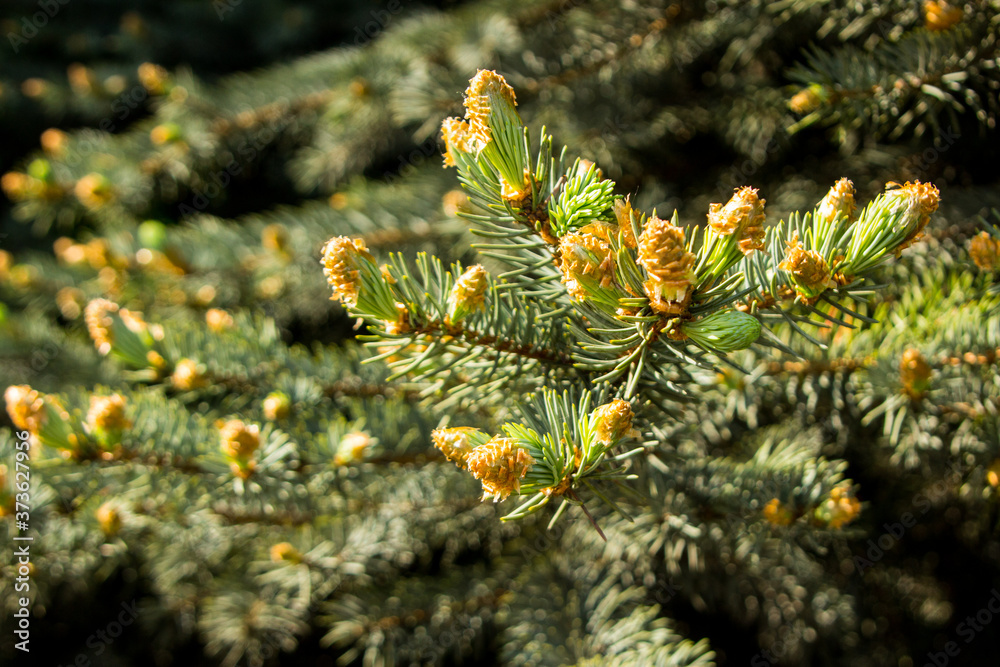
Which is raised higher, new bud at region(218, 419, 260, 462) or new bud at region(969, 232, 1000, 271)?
new bud at region(969, 232, 1000, 271)

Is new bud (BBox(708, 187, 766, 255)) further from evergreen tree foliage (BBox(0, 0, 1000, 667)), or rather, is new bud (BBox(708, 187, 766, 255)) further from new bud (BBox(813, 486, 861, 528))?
new bud (BBox(813, 486, 861, 528))

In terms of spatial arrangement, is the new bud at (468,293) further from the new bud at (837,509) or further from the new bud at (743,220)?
the new bud at (837,509)

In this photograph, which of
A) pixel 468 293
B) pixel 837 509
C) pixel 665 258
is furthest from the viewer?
pixel 837 509

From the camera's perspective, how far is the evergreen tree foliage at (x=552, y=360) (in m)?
0.37

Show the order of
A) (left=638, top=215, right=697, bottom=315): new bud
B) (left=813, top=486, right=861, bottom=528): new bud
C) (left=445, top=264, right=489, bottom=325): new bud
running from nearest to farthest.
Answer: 1. (left=638, top=215, right=697, bottom=315): new bud
2. (left=445, top=264, right=489, bottom=325): new bud
3. (left=813, top=486, right=861, bottom=528): new bud

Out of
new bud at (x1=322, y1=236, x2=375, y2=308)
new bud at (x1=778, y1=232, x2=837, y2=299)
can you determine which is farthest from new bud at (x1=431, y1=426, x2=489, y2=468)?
new bud at (x1=778, y1=232, x2=837, y2=299)

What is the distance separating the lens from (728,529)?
1.97 ft

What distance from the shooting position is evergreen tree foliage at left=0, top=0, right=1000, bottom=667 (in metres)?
0.37

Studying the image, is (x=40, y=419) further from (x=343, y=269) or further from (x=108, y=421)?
(x=343, y=269)

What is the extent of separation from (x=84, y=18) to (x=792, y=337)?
2.22 m

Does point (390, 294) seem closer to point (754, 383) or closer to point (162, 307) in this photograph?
point (754, 383)

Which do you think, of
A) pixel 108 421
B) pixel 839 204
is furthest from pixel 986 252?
pixel 108 421

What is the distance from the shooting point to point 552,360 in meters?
0.43

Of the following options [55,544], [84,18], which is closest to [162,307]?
[55,544]
